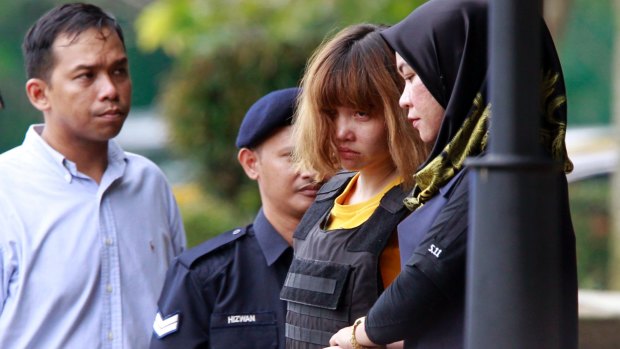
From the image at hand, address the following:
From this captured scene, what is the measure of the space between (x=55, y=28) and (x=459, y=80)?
6.63 feet

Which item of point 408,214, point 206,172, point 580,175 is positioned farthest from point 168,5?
point 408,214

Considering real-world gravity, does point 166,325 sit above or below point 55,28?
below

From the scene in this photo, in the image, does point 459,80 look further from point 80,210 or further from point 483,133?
point 80,210

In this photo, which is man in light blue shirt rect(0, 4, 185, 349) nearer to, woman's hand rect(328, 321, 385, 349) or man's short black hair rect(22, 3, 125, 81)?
man's short black hair rect(22, 3, 125, 81)

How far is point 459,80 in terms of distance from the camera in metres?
2.70

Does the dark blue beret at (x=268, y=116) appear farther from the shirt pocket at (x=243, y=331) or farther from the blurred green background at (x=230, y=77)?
the blurred green background at (x=230, y=77)

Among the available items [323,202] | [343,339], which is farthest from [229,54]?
[343,339]

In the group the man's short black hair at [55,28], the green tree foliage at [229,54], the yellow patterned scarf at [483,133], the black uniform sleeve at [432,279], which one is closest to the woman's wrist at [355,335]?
the black uniform sleeve at [432,279]

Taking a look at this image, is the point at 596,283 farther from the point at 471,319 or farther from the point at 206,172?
the point at 471,319

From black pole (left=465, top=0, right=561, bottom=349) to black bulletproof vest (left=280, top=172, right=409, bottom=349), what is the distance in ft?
2.75

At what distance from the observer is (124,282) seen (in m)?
4.12

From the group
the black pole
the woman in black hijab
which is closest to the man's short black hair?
the woman in black hijab

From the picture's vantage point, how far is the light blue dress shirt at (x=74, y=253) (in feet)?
12.9

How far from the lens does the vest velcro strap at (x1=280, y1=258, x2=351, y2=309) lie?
3070 mm
